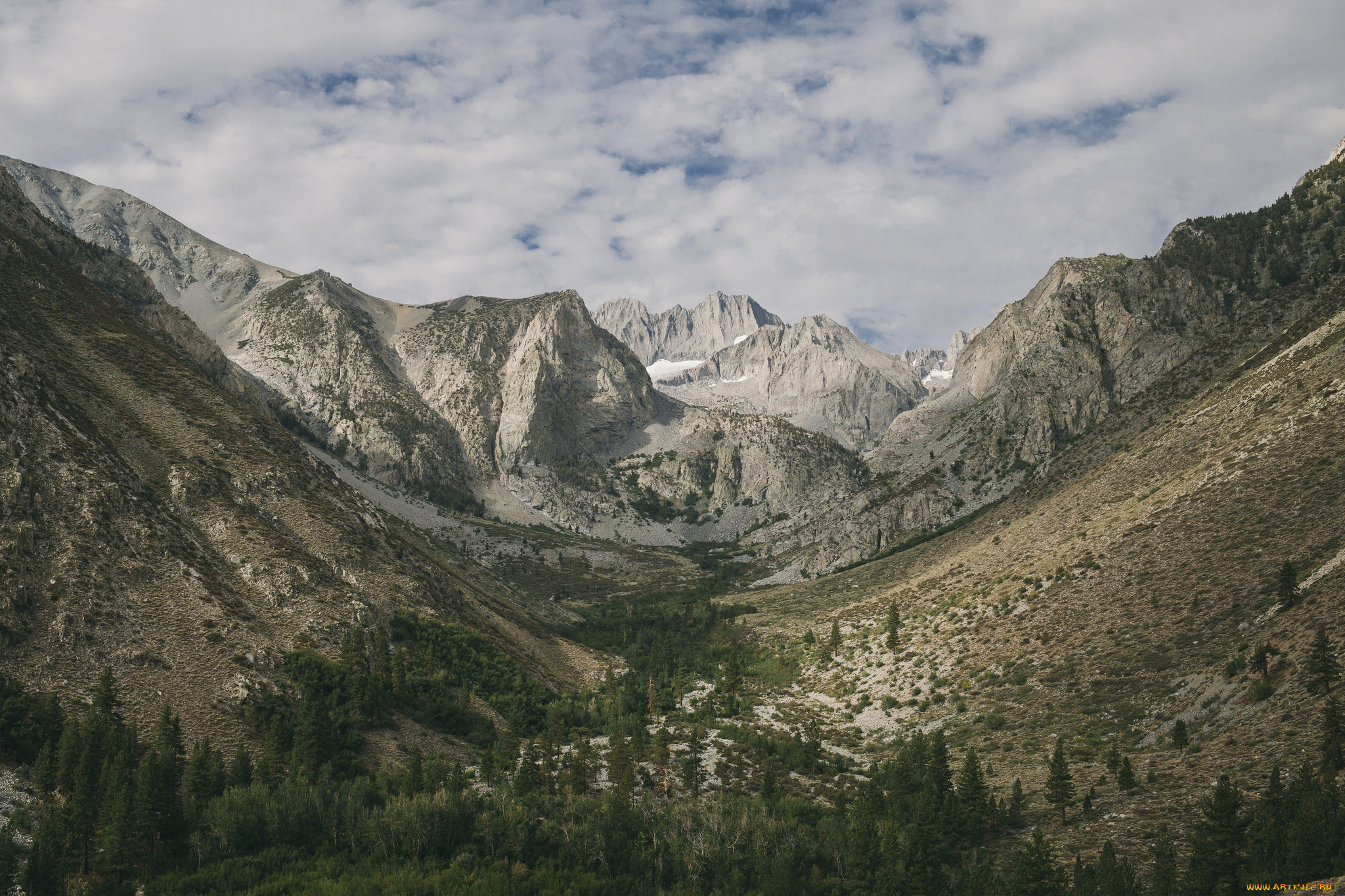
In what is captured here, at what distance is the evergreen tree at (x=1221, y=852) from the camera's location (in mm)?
19156

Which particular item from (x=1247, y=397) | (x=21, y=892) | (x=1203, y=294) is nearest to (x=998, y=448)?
(x=1203, y=294)

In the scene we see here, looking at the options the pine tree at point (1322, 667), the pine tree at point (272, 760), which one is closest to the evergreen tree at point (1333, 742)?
the pine tree at point (1322, 667)

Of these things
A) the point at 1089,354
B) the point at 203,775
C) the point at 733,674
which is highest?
the point at 1089,354

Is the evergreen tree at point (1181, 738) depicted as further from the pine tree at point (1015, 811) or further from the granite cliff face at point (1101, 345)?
the granite cliff face at point (1101, 345)

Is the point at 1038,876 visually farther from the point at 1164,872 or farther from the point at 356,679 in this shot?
the point at 356,679

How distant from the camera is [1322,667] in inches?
978

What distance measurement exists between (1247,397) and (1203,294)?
291 feet

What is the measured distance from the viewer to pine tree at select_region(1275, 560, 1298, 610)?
102 ft

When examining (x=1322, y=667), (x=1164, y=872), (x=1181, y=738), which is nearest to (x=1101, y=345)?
(x=1181, y=738)

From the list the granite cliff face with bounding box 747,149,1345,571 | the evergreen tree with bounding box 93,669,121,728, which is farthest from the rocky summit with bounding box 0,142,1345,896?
the granite cliff face with bounding box 747,149,1345,571

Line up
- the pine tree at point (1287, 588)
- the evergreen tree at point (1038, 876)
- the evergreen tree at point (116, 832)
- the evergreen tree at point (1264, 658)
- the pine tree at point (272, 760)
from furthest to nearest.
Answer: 1. the pine tree at point (272, 760)
2. the pine tree at point (1287, 588)
3. the evergreen tree at point (1264, 658)
4. the evergreen tree at point (116, 832)
5. the evergreen tree at point (1038, 876)

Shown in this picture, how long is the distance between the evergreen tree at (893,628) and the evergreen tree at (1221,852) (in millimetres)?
41937

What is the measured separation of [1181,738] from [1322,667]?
5.96 m

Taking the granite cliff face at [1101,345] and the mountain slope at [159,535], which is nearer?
the mountain slope at [159,535]
